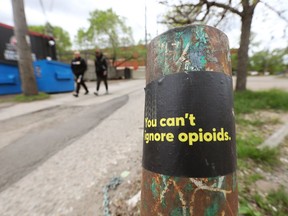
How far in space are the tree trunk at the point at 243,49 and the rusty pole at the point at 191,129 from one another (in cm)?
652

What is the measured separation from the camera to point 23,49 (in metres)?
7.86

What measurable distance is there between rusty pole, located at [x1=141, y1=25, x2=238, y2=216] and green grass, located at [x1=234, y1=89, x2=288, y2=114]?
→ 445 cm

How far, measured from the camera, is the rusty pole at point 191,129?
1.01 meters

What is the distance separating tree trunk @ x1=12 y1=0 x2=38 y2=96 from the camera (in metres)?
7.59

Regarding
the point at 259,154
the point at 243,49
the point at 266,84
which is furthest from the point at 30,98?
the point at 266,84

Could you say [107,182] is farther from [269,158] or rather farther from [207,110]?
[269,158]

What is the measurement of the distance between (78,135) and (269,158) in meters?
2.79

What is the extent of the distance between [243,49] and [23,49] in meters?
7.42

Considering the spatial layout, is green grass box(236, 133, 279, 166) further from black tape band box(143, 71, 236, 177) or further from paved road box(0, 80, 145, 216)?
black tape band box(143, 71, 236, 177)

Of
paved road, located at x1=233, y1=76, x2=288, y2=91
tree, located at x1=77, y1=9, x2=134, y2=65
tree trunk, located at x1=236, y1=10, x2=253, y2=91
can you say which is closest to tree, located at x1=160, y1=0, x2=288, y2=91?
tree trunk, located at x1=236, y1=10, x2=253, y2=91

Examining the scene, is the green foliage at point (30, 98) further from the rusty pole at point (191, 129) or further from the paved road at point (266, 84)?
the paved road at point (266, 84)

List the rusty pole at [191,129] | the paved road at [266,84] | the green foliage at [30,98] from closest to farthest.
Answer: the rusty pole at [191,129] → the green foliage at [30,98] → the paved road at [266,84]

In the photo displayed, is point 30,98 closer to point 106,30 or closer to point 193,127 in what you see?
point 193,127

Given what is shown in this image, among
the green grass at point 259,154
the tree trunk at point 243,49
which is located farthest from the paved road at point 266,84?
the green grass at point 259,154
